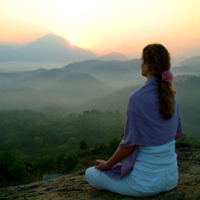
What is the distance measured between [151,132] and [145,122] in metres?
0.12

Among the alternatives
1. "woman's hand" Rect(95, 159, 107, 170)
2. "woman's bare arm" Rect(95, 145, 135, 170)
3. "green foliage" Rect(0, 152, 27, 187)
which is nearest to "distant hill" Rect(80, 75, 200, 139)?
"green foliage" Rect(0, 152, 27, 187)

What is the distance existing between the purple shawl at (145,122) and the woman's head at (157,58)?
9 cm

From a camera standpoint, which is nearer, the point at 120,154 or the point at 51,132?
the point at 120,154

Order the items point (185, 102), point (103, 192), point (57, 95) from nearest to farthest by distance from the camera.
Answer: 1. point (103, 192)
2. point (185, 102)
3. point (57, 95)

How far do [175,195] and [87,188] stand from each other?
1.17 metres

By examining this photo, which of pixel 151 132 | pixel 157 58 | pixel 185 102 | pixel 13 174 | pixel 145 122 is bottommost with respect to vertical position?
pixel 185 102

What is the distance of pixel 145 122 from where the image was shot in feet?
5.86

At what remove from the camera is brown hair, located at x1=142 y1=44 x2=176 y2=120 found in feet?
5.77

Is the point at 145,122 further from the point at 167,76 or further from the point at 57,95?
the point at 57,95

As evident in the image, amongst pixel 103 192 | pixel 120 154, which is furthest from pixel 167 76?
pixel 103 192

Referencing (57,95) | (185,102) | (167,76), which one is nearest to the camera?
(167,76)

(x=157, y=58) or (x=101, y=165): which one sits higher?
(x=157, y=58)

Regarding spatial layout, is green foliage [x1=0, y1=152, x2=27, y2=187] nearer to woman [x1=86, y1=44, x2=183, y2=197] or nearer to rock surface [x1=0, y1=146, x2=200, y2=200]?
rock surface [x1=0, y1=146, x2=200, y2=200]

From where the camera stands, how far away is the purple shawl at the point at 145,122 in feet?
5.75
